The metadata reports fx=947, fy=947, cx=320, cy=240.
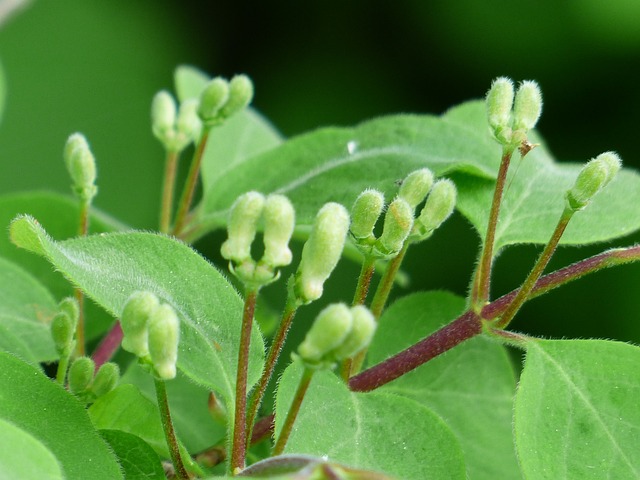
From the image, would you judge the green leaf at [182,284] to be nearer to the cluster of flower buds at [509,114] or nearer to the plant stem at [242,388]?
the plant stem at [242,388]

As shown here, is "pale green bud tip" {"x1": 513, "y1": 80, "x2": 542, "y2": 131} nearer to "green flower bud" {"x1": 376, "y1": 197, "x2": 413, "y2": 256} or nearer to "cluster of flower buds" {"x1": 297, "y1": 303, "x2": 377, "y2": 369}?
"green flower bud" {"x1": 376, "y1": 197, "x2": 413, "y2": 256}

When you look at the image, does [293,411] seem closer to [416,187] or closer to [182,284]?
[182,284]

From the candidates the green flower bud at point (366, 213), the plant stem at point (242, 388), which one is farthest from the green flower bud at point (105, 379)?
the green flower bud at point (366, 213)

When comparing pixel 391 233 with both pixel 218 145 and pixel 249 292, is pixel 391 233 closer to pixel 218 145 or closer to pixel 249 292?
pixel 249 292

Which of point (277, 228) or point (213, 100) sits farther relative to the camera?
point (213, 100)

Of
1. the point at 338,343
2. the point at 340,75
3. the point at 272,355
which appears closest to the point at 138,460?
the point at 272,355

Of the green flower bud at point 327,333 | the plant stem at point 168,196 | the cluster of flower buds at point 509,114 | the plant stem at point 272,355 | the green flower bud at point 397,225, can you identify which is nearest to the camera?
the green flower bud at point 327,333

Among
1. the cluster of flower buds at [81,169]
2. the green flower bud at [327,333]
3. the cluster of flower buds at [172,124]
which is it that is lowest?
the green flower bud at [327,333]
